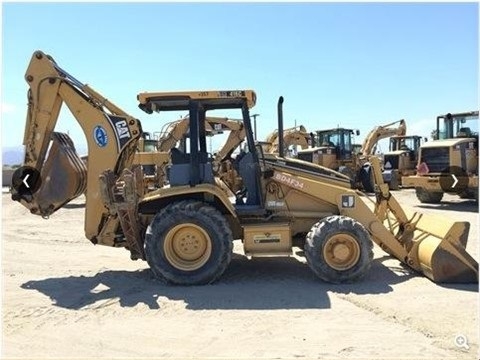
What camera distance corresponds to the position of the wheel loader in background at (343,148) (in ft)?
72.2

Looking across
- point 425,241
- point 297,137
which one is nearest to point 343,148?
point 297,137

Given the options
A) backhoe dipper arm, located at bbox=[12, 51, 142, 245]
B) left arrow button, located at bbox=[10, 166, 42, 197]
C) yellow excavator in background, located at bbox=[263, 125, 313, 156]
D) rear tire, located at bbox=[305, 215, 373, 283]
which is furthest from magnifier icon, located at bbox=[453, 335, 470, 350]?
yellow excavator in background, located at bbox=[263, 125, 313, 156]

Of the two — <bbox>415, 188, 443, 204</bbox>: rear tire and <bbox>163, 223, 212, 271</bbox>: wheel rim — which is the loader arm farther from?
<bbox>163, 223, 212, 271</bbox>: wheel rim

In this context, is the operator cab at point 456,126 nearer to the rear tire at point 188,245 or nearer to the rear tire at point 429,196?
the rear tire at point 429,196

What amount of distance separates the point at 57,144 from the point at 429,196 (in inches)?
516

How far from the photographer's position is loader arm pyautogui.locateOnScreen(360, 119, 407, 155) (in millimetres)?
23781

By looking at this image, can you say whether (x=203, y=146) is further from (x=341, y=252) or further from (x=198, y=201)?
(x=341, y=252)

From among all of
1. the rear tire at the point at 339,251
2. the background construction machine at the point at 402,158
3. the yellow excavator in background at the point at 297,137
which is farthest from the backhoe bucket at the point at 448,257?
the yellow excavator in background at the point at 297,137

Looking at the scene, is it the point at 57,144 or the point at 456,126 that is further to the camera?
the point at 456,126

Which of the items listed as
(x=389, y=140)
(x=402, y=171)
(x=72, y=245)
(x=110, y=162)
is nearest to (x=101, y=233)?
(x=110, y=162)

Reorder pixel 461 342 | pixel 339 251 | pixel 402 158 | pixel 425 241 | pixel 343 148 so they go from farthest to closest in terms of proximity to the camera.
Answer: pixel 343 148 < pixel 402 158 < pixel 425 241 < pixel 339 251 < pixel 461 342

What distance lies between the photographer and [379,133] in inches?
940

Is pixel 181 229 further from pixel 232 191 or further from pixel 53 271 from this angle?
pixel 53 271

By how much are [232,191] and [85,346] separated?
350cm
